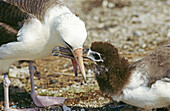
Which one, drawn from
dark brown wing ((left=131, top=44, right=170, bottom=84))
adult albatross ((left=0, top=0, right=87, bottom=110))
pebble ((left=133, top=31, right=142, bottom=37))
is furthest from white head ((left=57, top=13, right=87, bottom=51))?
pebble ((left=133, top=31, right=142, bottom=37))

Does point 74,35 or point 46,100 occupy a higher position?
point 74,35

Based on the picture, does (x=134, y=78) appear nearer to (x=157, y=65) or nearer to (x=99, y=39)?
(x=157, y=65)

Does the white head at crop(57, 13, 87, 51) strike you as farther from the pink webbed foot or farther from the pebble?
the pebble

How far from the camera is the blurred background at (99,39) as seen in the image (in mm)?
6609

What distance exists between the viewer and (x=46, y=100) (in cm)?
635

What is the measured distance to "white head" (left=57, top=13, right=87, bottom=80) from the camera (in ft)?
16.4

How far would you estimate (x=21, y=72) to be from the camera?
7852 mm

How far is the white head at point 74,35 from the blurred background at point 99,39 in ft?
4.10

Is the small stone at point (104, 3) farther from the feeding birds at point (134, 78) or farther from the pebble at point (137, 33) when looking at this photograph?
the feeding birds at point (134, 78)

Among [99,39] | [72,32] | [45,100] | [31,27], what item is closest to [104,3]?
[99,39]

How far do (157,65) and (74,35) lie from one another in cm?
131

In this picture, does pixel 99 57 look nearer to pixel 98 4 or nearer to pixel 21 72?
pixel 21 72

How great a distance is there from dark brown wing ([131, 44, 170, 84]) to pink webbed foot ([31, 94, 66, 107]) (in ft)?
5.82

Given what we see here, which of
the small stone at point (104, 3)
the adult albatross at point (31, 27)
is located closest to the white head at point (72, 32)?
the adult albatross at point (31, 27)
